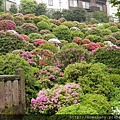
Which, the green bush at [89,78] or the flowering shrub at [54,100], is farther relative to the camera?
the green bush at [89,78]

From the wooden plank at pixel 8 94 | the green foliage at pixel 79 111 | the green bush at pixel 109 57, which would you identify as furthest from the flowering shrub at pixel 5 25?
the green foliage at pixel 79 111

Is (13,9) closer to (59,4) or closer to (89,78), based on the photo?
(59,4)

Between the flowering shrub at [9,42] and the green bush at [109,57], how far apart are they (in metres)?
3.48

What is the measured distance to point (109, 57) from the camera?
34.5 feet

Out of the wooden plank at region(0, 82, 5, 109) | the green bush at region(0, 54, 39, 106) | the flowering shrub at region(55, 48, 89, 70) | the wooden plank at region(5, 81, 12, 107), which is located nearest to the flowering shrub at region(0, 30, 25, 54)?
the flowering shrub at region(55, 48, 89, 70)

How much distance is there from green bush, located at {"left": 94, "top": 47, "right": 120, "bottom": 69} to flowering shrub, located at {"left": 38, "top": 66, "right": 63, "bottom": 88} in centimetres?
256

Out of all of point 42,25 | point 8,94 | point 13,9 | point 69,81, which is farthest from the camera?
point 13,9

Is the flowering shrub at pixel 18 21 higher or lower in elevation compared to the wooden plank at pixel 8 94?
higher

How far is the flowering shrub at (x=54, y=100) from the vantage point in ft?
21.4

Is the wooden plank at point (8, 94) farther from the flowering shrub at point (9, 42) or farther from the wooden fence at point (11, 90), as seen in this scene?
the flowering shrub at point (9, 42)

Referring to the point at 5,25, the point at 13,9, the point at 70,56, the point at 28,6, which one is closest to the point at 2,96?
the point at 70,56

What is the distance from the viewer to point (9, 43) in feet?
39.5

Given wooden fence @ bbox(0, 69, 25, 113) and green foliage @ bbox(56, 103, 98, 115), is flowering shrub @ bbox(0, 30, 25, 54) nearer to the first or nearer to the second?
wooden fence @ bbox(0, 69, 25, 113)

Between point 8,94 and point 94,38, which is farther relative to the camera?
point 94,38
